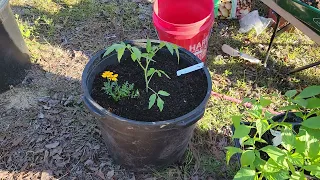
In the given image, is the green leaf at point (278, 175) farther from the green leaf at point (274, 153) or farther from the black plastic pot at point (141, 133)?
the black plastic pot at point (141, 133)

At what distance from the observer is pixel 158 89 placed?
2.11m

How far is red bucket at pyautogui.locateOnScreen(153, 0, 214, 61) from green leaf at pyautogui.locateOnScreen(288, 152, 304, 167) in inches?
52.1

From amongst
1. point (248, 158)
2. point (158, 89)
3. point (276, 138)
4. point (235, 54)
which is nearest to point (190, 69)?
point (158, 89)

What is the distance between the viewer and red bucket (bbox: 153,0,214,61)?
2525 mm

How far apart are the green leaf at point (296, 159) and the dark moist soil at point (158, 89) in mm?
694

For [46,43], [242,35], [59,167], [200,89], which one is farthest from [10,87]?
[242,35]

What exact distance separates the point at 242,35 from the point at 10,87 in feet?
6.93

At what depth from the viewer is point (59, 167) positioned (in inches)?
91.8

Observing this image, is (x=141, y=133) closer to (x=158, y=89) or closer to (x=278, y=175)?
(x=158, y=89)

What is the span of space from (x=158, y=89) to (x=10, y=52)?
→ 4.21ft

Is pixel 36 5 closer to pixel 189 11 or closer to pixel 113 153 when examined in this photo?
pixel 189 11

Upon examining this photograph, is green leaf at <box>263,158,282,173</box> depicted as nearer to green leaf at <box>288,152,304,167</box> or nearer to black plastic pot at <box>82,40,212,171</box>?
green leaf at <box>288,152,304,167</box>

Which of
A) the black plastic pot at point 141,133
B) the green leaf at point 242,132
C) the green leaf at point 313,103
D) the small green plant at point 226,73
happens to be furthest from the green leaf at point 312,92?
the small green plant at point 226,73

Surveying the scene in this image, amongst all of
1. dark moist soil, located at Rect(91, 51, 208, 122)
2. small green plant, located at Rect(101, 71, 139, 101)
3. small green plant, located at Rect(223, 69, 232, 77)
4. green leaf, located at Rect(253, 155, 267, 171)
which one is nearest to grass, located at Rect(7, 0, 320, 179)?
small green plant, located at Rect(223, 69, 232, 77)
